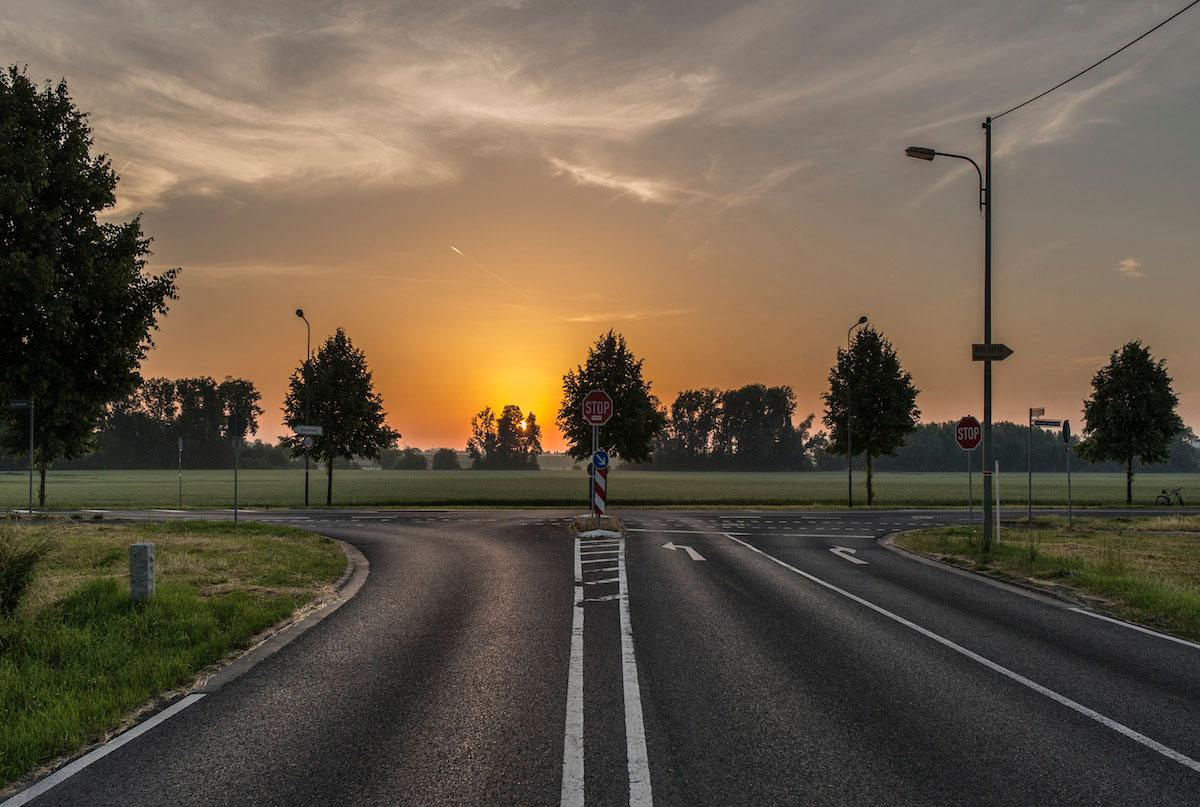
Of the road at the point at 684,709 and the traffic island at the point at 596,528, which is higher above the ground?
the road at the point at 684,709

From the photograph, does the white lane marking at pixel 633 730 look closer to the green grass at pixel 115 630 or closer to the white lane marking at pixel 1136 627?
the green grass at pixel 115 630

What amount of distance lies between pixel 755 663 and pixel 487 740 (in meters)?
3.07

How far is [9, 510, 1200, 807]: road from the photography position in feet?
13.7

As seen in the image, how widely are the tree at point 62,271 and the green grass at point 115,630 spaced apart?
631 centimetres

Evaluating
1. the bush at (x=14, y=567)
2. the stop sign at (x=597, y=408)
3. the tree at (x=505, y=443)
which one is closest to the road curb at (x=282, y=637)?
the bush at (x=14, y=567)

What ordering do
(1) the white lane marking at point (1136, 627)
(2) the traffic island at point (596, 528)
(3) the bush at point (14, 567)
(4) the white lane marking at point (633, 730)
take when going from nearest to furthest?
(4) the white lane marking at point (633, 730) → (3) the bush at point (14, 567) → (1) the white lane marking at point (1136, 627) → (2) the traffic island at point (596, 528)

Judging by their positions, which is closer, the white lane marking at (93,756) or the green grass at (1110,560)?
the white lane marking at (93,756)

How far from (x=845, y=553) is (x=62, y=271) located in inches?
818

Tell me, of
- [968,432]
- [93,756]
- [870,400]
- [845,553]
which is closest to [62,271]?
[93,756]

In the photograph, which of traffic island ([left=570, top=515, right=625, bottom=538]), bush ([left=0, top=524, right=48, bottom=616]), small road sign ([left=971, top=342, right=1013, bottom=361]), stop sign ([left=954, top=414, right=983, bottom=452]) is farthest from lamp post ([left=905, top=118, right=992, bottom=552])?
bush ([left=0, top=524, right=48, bottom=616])

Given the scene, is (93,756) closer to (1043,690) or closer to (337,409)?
(1043,690)

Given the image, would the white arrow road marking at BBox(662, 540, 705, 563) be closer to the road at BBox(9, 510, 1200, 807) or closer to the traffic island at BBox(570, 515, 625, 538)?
the traffic island at BBox(570, 515, 625, 538)

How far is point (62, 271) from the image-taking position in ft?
56.5

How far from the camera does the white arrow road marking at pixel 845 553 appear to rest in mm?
Result: 15288
